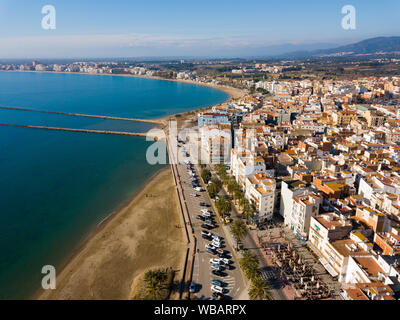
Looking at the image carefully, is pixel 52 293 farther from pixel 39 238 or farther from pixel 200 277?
pixel 200 277

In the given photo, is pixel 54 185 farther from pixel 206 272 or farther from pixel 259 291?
pixel 259 291

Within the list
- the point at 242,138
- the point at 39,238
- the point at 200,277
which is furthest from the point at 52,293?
the point at 242,138

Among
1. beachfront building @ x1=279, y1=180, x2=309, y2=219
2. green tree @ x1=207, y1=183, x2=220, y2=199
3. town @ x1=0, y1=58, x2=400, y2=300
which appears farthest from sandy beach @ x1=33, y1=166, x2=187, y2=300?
beachfront building @ x1=279, y1=180, x2=309, y2=219

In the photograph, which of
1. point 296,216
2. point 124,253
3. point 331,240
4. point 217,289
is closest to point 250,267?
point 217,289

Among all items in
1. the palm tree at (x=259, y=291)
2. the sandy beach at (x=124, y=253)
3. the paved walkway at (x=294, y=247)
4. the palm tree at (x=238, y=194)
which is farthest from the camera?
the palm tree at (x=238, y=194)

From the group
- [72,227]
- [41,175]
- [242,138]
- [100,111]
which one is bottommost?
[72,227]

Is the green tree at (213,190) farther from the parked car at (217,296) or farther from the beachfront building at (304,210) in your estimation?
the parked car at (217,296)

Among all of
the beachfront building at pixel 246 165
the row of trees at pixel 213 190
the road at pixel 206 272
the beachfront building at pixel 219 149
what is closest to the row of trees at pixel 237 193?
the beachfront building at pixel 246 165
